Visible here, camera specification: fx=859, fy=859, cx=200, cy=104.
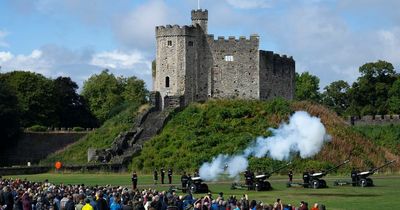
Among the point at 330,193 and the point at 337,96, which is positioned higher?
the point at 337,96

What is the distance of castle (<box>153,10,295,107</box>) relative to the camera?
3209 inches

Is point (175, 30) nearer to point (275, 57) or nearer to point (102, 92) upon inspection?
point (275, 57)

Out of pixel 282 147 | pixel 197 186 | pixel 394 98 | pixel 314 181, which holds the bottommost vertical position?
pixel 197 186

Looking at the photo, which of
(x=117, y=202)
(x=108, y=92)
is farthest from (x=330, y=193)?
(x=108, y=92)

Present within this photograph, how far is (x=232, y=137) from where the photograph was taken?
72.1m

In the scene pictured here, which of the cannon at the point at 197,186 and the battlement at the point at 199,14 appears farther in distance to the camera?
the battlement at the point at 199,14

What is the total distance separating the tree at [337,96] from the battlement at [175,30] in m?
46.5

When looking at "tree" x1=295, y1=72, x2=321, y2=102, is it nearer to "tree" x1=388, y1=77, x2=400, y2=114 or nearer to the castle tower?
"tree" x1=388, y1=77, x2=400, y2=114

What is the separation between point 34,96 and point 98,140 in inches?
1112

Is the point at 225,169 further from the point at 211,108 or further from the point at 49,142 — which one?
the point at 49,142

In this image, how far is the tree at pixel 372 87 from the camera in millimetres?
111625

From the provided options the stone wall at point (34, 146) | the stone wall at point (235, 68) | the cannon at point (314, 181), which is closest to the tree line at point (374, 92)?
the stone wall at point (235, 68)

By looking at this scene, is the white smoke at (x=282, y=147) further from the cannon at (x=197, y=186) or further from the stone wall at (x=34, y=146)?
the stone wall at (x=34, y=146)

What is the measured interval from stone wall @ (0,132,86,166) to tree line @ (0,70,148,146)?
1882mm
